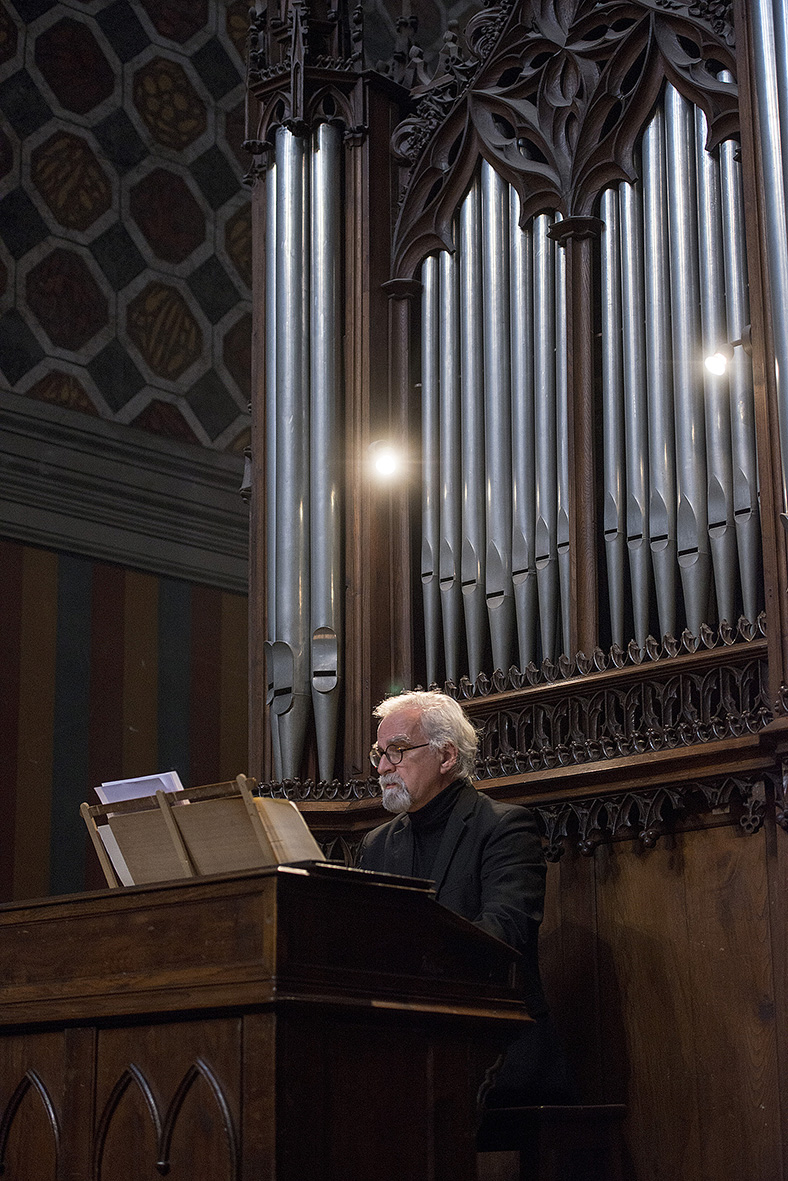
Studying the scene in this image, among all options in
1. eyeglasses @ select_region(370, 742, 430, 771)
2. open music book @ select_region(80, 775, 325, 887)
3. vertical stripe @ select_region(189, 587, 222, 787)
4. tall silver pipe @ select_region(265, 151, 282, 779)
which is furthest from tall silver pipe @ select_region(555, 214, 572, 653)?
vertical stripe @ select_region(189, 587, 222, 787)

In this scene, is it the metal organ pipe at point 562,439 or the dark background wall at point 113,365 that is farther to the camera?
the dark background wall at point 113,365

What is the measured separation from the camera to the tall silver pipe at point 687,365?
15.9ft

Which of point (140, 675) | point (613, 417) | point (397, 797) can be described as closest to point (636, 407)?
point (613, 417)

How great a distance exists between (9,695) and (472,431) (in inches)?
116

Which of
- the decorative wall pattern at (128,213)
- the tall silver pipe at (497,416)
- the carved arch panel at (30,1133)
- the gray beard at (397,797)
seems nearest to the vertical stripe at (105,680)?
the decorative wall pattern at (128,213)

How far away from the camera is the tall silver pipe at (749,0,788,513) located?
4602 mm

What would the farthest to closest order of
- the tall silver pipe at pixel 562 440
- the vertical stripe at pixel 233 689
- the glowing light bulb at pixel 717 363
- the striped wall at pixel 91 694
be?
1. the vertical stripe at pixel 233 689
2. the striped wall at pixel 91 694
3. the tall silver pipe at pixel 562 440
4. the glowing light bulb at pixel 717 363

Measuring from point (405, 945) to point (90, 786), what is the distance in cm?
436

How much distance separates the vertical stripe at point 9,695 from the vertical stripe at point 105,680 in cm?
39

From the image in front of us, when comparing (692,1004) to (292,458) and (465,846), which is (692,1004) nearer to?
(465,846)

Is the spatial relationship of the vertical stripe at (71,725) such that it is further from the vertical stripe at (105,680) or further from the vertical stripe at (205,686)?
the vertical stripe at (205,686)

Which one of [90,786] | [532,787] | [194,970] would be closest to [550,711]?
[532,787]

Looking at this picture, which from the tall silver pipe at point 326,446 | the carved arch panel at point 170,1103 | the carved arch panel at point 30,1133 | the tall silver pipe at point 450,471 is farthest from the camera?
the tall silver pipe at point 326,446

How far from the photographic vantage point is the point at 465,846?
15.1 ft
